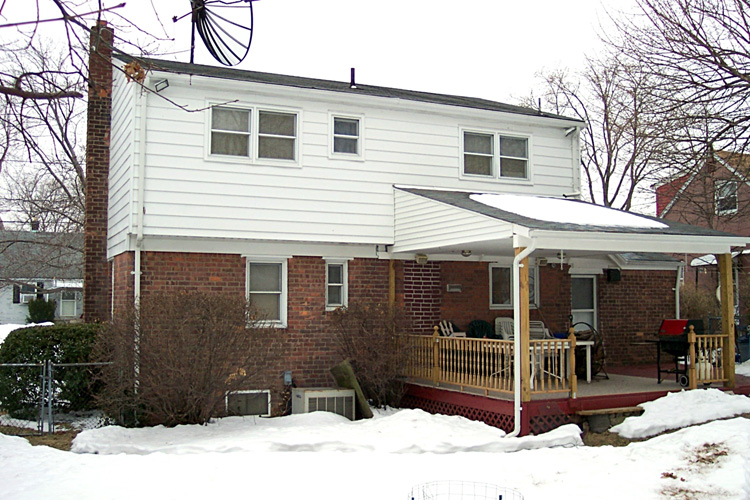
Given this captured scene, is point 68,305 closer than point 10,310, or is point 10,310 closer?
point 68,305

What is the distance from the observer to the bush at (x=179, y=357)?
10133mm

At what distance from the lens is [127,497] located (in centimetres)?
732

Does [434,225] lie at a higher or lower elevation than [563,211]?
lower

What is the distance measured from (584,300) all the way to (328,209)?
→ 20.8 feet

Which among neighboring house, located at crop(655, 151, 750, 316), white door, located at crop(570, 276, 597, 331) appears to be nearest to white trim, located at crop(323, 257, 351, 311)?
white door, located at crop(570, 276, 597, 331)

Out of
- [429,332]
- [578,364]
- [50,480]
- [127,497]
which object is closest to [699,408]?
[578,364]

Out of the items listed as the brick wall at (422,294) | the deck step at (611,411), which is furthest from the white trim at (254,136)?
the deck step at (611,411)

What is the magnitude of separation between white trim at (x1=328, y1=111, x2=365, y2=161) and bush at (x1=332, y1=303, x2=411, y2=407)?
2692 mm

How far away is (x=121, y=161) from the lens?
13250 millimetres

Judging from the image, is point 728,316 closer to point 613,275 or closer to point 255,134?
point 613,275

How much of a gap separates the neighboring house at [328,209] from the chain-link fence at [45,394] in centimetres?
148

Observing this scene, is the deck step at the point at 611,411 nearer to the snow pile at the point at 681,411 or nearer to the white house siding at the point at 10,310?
the snow pile at the point at 681,411

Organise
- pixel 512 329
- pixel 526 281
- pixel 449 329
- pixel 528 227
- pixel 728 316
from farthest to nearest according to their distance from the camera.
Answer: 1. pixel 512 329
2. pixel 449 329
3. pixel 728 316
4. pixel 526 281
5. pixel 528 227

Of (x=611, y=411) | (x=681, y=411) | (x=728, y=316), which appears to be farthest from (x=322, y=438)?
(x=728, y=316)
